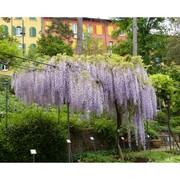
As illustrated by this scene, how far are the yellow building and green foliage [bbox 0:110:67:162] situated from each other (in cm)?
609

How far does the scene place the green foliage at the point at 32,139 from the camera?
5.27m

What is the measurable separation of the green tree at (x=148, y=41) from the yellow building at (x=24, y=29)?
2.75m

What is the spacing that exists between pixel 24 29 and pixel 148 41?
384 centimetres

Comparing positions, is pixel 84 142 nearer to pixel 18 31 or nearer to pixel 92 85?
pixel 92 85

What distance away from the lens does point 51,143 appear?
558cm

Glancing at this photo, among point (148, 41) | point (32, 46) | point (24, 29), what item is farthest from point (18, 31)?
point (148, 41)

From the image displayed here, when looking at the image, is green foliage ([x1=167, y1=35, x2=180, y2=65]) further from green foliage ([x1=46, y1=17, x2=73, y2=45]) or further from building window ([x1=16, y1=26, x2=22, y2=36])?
building window ([x1=16, y1=26, x2=22, y2=36])

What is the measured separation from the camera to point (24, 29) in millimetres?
11930

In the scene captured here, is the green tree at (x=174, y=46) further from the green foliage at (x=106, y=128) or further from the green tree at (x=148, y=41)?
the green foliage at (x=106, y=128)


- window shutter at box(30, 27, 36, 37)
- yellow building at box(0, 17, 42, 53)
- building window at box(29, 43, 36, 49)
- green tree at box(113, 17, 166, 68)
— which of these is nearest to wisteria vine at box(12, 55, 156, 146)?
green tree at box(113, 17, 166, 68)

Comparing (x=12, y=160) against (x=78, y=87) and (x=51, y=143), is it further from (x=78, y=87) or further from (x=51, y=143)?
(x=78, y=87)

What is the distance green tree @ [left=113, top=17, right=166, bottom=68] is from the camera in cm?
1104
